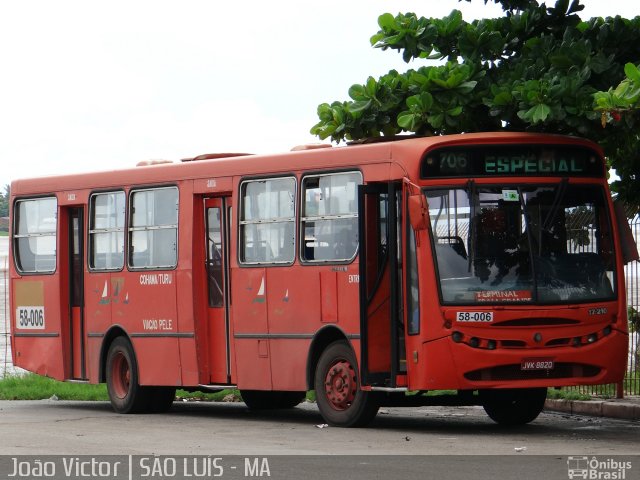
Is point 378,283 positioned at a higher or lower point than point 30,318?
higher

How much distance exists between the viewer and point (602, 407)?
19.5m

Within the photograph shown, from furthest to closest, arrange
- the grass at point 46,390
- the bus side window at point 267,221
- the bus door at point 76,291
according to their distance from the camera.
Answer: the grass at point 46,390 → the bus door at point 76,291 → the bus side window at point 267,221

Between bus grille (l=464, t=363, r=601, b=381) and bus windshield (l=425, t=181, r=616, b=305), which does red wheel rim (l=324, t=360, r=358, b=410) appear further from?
bus windshield (l=425, t=181, r=616, b=305)

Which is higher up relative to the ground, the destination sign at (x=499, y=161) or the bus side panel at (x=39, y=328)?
the destination sign at (x=499, y=161)

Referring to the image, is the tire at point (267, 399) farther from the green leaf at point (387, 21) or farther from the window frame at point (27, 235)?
the green leaf at point (387, 21)

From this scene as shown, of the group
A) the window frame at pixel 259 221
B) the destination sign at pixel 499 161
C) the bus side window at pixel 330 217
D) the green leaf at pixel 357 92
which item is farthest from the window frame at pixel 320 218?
the green leaf at pixel 357 92

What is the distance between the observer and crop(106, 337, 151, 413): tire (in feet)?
67.6

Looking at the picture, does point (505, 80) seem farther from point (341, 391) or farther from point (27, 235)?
point (27, 235)

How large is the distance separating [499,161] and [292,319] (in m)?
3.10

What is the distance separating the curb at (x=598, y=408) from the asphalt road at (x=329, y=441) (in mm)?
244

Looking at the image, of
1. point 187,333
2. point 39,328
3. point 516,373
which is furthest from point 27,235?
point 516,373

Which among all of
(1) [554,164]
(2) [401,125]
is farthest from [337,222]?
(1) [554,164]

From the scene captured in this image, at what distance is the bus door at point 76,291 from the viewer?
2155cm

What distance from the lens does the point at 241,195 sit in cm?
1884
